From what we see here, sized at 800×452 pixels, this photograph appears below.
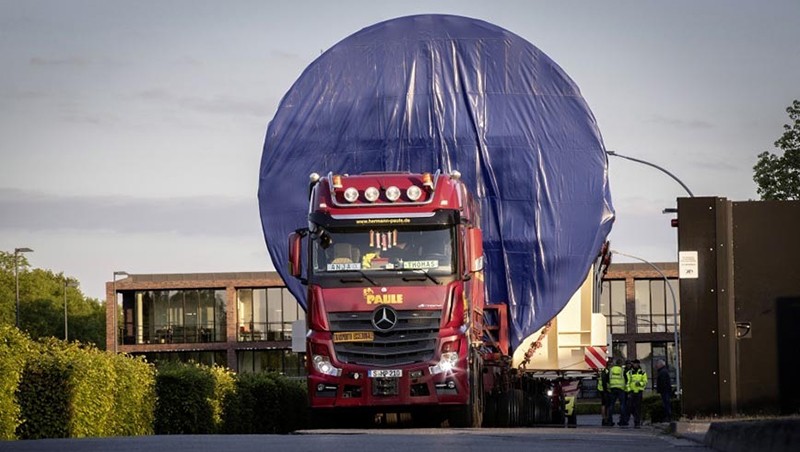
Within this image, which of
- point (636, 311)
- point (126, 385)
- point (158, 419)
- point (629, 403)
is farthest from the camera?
point (636, 311)

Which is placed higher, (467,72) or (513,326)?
(467,72)

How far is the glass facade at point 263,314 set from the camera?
87812mm

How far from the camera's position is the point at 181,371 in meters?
27.6

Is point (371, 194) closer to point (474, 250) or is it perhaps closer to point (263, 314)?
point (474, 250)

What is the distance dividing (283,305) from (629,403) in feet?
176

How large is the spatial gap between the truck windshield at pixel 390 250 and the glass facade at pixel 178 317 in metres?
67.2

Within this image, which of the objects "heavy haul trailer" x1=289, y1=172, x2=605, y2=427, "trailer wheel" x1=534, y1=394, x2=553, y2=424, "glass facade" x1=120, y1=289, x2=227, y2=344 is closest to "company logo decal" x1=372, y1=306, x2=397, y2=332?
"heavy haul trailer" x1=289, y1=172, x2=605, y2=427

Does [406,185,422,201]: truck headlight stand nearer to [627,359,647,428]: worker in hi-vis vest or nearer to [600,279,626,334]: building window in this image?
[627,359,647,428]: worker in hi-vis vest

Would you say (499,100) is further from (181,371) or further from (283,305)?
(283,305)

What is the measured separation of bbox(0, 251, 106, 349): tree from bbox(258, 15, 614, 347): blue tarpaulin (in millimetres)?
76270

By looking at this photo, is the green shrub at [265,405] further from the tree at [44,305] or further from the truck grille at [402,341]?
the tree at [44,305]

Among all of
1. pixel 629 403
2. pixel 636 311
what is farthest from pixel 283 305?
pixel 629 403

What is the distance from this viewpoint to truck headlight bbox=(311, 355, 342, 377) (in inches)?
825

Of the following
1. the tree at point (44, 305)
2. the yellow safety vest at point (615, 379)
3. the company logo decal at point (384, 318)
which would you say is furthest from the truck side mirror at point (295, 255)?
the tree at point (44, 305)
